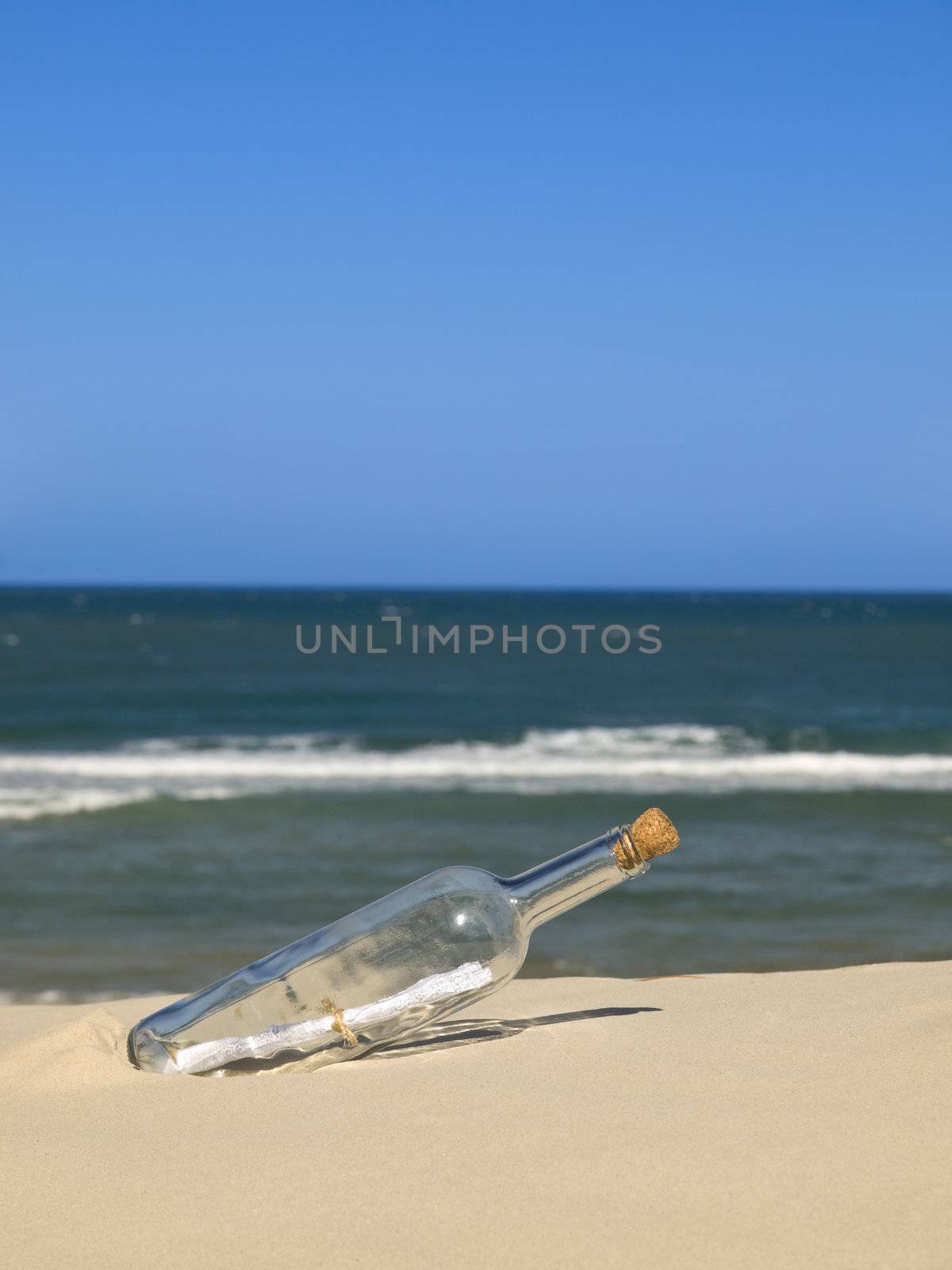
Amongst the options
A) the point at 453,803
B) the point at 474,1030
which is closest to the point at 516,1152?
the point at 474,1030

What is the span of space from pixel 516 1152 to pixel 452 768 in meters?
12.8

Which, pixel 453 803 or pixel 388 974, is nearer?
pixel 388 974

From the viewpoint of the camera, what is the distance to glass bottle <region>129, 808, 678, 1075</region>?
240 centimetres

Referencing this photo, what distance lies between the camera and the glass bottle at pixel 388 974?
2.40 m

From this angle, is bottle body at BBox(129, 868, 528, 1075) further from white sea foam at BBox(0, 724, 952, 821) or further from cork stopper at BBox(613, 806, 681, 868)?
white sea foam at BBox(0, 724, 952, 821)

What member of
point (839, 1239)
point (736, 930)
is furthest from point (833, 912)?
point (839, 1239)

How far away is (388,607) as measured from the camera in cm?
9112

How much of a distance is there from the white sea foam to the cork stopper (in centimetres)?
976

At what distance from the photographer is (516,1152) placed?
1870 millimetres

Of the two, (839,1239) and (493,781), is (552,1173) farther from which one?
(493,781)

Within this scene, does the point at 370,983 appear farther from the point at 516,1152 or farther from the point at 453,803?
the point at 453,803

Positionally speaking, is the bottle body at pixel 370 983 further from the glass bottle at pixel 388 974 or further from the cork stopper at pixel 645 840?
the cork stopper at pixel 645 840

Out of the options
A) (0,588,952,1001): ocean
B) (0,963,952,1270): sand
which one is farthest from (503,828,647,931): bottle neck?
(0,588,952,1001): ocean

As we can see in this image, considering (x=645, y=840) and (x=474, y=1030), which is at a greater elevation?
(x=645, y=840)
